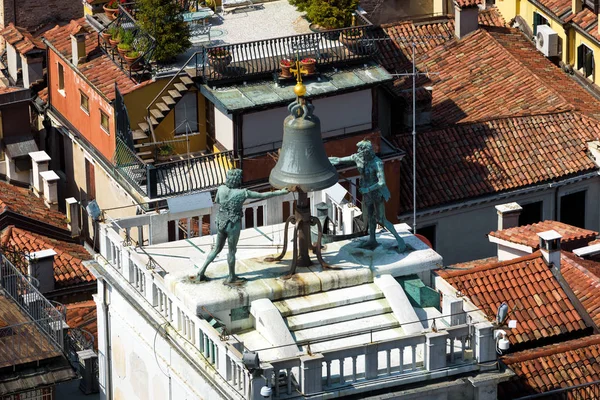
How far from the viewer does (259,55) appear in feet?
207

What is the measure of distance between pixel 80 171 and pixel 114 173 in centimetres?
400

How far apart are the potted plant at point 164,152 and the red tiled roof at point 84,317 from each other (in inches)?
251

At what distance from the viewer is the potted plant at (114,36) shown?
214 ft

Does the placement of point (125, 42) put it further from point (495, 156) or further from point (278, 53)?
point (495, 156)

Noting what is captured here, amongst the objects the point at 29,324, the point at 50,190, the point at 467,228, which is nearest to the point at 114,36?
the point at 50,190

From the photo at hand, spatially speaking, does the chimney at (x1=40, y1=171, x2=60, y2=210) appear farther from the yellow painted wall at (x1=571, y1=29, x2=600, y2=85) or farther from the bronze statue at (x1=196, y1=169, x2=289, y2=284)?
the bronze statue at (x1=196, y1=169, x2=289, y2=284)

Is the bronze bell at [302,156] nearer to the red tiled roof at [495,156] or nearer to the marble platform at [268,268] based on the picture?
the marble platform at [268,268]

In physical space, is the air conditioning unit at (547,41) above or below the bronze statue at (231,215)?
below

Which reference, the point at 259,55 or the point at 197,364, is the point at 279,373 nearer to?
the point at 197,364

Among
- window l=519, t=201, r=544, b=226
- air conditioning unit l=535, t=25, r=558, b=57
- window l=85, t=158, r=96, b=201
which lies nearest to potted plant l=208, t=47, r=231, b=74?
window l=85, t=158, r=96, b=201

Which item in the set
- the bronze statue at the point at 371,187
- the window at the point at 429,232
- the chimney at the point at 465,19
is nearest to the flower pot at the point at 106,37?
the window at the point at 429,232

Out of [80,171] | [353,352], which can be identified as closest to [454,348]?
[353,352]

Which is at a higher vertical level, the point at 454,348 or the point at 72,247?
the point at 454,348

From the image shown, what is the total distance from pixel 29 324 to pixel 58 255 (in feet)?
28.5
